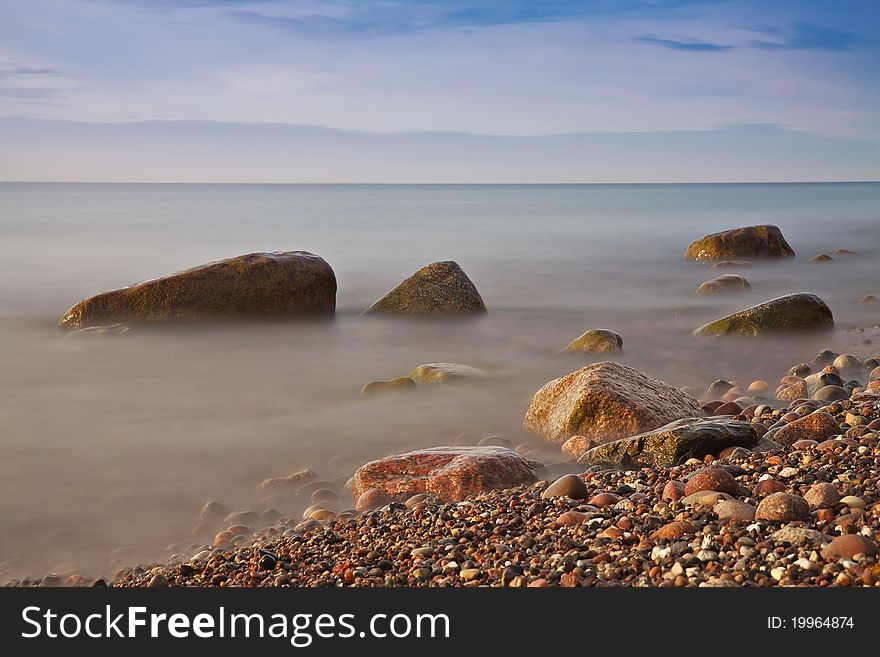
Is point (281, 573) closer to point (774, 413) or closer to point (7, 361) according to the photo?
point (774, 413)

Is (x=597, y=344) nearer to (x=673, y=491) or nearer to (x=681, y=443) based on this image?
(x=681, y=443)

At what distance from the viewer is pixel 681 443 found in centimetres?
425

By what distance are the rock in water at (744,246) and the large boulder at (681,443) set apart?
13.2 meters

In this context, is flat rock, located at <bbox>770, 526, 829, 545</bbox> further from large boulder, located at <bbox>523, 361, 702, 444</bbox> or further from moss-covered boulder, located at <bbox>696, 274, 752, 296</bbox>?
moss-covered boulder, located at <bbox>696, 274, 752, 296</bbox>

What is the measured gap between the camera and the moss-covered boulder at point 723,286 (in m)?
12.1

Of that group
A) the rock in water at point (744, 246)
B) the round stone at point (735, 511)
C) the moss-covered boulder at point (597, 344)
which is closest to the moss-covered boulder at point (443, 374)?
the moss-covered boulder at point (597, 344)

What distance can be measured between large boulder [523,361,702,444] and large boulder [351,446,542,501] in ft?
2.16

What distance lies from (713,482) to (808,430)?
3.70 ft

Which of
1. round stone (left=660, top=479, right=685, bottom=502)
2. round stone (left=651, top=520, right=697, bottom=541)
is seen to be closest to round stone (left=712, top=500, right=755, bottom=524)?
round stone (left=651, top=520, right=697, bottom=541)

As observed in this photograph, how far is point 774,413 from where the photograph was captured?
206 inches

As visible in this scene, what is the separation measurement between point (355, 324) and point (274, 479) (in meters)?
5.20

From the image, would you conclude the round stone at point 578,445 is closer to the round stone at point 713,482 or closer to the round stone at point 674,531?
the round stone at point 713,482

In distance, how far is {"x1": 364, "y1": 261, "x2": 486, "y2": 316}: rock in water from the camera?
10.1 metres

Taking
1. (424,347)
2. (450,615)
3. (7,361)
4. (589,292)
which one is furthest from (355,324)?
(450,615)
